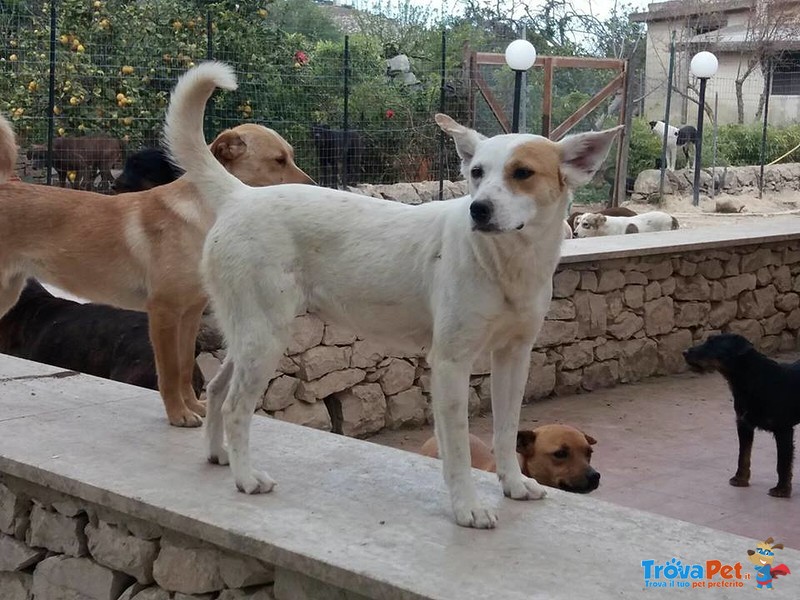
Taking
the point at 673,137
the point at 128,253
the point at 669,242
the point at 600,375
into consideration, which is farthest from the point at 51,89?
the point at 673,137

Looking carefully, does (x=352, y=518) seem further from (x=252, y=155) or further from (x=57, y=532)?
(x=252, y=155)

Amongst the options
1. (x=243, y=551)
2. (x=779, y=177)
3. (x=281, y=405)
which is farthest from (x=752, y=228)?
(x=779, y=177)

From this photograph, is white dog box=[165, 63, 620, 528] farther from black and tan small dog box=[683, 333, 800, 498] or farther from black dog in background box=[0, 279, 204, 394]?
black and tan small dog box=[683, 333, 800, 498]

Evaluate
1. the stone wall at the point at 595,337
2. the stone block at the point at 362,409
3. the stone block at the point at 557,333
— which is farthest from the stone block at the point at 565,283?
the stone block at the point at 362,409

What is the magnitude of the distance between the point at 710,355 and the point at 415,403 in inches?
77.7

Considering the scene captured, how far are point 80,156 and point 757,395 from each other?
6.78 meters

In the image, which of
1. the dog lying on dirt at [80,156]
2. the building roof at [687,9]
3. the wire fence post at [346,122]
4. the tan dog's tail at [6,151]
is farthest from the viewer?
the building roof at [687,9]

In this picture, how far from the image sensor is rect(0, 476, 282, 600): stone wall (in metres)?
2.74

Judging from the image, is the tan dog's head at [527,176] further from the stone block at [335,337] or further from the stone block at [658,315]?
the stone block at [658,315]

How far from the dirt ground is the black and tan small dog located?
946 cm

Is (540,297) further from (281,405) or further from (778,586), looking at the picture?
(281,405)

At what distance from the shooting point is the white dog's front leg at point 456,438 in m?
2.66

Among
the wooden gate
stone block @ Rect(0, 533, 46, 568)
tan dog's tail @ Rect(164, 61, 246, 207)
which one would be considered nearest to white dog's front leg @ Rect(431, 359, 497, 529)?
tan dog's tail @ Rect(164, 61, 246, 207)

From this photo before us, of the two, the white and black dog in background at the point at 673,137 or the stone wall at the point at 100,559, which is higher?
the white and black dog in background at the point at 673,137
